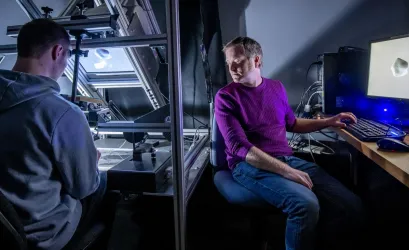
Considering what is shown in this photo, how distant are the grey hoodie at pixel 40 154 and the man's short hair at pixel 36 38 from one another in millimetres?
121

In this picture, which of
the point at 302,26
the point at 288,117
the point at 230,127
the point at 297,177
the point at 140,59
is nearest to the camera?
the point at 297,177

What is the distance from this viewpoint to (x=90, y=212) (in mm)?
956

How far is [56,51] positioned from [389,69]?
5.15 ft

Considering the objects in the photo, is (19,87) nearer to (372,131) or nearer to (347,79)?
(372,131)

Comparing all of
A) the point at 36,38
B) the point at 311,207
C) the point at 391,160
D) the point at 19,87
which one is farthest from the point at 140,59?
the point at 391,160

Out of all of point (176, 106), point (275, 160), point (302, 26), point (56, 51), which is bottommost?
point (275, 160)

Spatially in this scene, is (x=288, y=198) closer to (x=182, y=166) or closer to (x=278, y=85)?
(x=182, y=166)

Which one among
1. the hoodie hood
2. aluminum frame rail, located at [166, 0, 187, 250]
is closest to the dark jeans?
aluminum frame rail, located at [166, 0, 187, 250]

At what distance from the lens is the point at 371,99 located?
5.11ft

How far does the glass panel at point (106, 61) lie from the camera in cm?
→ 163

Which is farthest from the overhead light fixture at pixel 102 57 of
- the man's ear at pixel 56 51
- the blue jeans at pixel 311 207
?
the blue jeans at pixel 311 207

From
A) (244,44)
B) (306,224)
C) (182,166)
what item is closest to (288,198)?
(306,224)

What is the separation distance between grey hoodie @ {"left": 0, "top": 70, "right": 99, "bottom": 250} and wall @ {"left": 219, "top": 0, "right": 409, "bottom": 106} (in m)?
1.57

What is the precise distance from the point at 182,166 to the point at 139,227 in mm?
420
